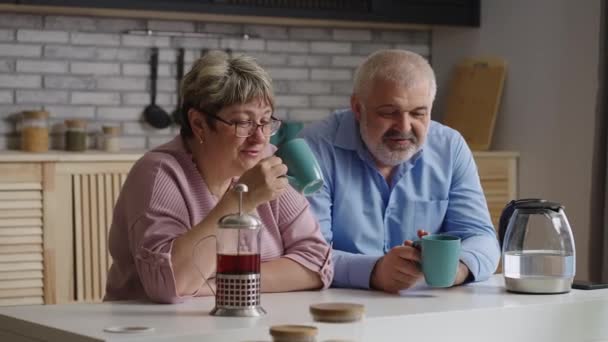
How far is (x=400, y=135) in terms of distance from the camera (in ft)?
9.72

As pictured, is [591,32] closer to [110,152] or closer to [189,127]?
[110,152]

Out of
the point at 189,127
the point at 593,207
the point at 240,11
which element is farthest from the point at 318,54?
the point at 189,127

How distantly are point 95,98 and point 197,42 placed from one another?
56 centimetres

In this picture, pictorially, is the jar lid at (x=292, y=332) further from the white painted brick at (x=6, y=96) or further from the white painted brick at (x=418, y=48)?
the white painted brick at (x=418, y=48)

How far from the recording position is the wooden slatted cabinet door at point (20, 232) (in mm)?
4422

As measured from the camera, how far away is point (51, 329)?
2.04 meters

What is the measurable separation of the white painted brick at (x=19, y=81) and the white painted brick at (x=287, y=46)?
1.13 meters

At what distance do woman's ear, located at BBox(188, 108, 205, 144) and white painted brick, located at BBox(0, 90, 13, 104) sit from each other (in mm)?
2483

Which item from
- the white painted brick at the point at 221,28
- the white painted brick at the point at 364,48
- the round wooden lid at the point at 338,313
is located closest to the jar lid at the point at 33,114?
the white painted brick at the point at 221,28

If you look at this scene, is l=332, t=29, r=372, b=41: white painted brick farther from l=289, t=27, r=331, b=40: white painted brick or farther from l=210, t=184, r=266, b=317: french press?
l=210, t=184, r=266, b=317: french press

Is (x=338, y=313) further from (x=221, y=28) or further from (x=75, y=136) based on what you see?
(x=221, y=28)

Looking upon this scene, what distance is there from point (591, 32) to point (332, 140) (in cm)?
212

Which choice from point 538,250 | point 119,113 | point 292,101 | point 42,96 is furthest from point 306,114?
point 538,250

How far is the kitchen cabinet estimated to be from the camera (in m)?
4.43
